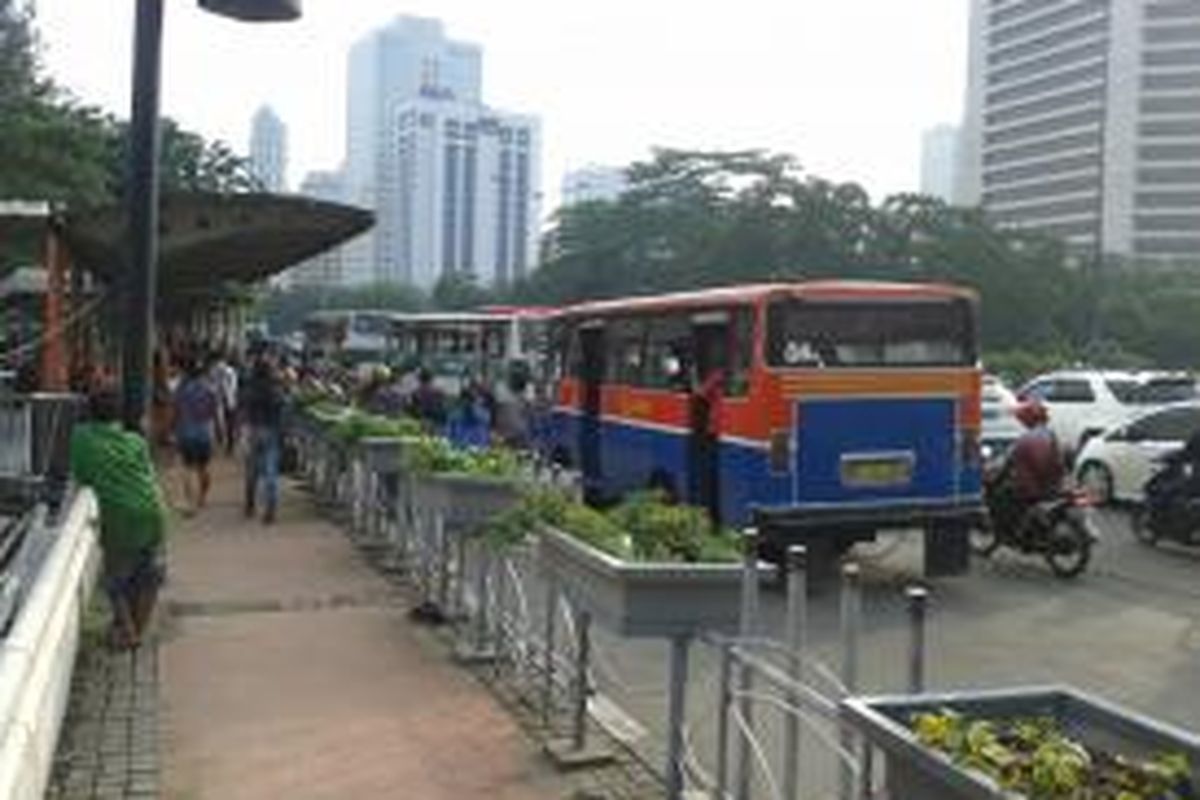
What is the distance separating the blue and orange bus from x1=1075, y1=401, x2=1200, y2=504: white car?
6.26 m

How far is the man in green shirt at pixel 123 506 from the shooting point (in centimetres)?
1098

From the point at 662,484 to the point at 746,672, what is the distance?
10.7 m

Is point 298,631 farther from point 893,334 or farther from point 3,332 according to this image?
point 3,332

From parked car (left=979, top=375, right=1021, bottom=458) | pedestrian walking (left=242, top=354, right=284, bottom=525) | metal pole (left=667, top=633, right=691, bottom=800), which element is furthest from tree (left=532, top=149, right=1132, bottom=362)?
metal pole (left=667, top=633, right=691, bottom=800)

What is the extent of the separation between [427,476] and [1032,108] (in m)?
88.3

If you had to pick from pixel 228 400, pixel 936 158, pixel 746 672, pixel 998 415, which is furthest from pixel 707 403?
pixel 936 158

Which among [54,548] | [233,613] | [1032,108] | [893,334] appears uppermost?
[1032,108]

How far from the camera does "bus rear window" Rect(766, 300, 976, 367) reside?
591 inches

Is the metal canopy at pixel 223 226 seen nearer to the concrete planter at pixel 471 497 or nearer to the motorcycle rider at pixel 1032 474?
the concrete planter at pixel 471 497

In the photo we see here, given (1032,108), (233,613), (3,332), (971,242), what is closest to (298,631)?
(233,613)

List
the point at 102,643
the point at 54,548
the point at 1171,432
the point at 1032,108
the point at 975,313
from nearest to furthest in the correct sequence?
the point at 54,548
the point at 102,643
the point at 975,313
the point at 1171,432
the point at 1032,108

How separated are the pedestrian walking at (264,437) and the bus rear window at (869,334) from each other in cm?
595

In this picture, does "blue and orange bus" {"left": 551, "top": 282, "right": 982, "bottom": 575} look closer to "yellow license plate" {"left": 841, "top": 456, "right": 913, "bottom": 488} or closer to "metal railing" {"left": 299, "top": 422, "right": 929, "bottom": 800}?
"yellow license plate" {"left": 841, "top": 456, "right": 913, "bottom": 488}

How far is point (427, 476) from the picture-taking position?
1165 cm
